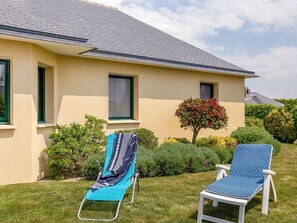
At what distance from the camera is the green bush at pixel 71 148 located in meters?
8.91

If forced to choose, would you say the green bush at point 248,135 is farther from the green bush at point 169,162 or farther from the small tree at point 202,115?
the green bush at point 169,162

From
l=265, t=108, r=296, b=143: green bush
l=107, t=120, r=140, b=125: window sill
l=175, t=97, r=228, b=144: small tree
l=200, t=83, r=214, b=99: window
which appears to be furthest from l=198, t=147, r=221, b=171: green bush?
l=265, t=108, r=296, b=143: green bush

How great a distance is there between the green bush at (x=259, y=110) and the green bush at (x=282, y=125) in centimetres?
324

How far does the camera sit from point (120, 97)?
12.3 metres

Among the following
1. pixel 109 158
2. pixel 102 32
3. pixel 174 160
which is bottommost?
pixel 174 160

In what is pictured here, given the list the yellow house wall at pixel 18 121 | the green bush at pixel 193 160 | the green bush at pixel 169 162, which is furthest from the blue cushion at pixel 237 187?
A: the yellow house wall at pixel 18 121

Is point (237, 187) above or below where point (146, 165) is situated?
above

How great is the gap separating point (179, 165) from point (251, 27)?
11.7 metres

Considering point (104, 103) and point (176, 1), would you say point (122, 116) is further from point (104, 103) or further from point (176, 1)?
point (176, 1)

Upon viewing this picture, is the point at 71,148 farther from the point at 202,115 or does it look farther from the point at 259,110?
the point at 259,110

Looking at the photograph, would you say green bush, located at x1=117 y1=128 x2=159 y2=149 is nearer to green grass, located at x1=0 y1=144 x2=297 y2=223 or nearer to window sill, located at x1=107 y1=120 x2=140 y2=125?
window sill, located at x1=107 y1=120 x2=140 y2=125

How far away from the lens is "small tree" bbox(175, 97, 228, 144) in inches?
Answer: 466

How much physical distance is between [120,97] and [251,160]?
6.91m

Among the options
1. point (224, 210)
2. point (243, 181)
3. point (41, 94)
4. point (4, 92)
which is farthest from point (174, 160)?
point (4, 92)
